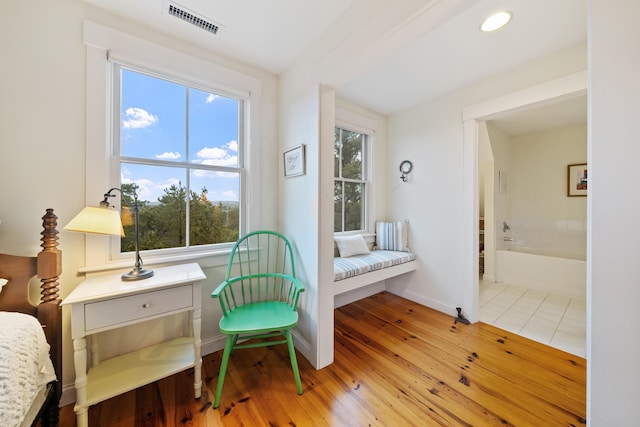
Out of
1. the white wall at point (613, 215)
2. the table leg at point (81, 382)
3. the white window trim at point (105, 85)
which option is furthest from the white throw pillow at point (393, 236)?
the table leg at point (81, 382)

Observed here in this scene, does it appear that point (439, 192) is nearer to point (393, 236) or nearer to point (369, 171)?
point (393, 236)

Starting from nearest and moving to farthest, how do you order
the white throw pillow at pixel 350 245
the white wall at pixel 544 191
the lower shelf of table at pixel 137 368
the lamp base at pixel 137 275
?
the lower shelf of table at pixel 137 368 → the lamp base at pixel 137 275 → the white throw pillow at pixel 350 245 → the white wall at pixel 544 191

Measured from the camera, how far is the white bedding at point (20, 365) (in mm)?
758

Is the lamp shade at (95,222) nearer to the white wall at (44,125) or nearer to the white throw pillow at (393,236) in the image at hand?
the white wall at (44,125)

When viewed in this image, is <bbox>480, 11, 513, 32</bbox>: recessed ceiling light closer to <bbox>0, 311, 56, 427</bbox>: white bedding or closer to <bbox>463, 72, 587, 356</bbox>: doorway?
<bbox>463, 72, 587, 356</bbox>: doorway

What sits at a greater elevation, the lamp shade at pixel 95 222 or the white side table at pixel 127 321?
the lamp shade at pixel 95 222

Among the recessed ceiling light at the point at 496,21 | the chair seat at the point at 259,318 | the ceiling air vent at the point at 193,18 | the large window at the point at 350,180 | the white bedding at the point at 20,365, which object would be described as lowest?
the chair seat at the point at 259,318

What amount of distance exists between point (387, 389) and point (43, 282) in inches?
80.8

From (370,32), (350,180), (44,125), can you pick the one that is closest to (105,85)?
(44,125)

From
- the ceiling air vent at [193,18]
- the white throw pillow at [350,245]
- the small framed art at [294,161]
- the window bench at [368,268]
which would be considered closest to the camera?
the ceiling air vent at [193,18]

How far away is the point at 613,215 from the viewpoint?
650mm

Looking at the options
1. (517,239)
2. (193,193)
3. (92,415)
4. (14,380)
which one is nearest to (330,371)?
(92,415)

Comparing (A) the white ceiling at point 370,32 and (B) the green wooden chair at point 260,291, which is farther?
(B) the green wooden chair at point 260,291

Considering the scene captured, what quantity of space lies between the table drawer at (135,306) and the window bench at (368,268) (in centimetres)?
113
